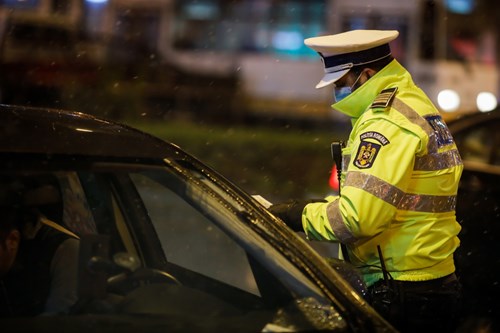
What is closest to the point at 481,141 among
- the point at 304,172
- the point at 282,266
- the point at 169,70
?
the point at 282,266

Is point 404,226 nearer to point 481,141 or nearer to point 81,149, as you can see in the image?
point 81,149

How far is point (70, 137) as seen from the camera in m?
2.74

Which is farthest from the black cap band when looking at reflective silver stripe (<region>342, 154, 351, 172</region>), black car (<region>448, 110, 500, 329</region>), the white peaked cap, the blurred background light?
the blurred background light

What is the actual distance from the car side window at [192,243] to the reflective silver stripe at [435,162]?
0.68m

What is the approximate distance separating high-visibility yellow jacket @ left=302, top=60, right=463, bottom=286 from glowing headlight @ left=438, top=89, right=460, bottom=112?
13.6 metres

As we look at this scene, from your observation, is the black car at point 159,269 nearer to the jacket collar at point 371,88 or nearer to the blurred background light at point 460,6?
the jacket collar at point 371,88

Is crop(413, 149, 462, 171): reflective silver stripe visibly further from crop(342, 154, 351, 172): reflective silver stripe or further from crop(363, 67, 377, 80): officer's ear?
crop(363, 67, 377, 80): officer's ear

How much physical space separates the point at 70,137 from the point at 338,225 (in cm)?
90

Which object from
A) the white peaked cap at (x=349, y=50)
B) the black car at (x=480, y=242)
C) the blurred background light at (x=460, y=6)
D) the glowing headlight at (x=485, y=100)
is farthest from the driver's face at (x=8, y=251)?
the blurred background light at (x=460, y=6)

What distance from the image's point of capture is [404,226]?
10.1 ft

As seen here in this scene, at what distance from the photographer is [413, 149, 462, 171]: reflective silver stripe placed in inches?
120

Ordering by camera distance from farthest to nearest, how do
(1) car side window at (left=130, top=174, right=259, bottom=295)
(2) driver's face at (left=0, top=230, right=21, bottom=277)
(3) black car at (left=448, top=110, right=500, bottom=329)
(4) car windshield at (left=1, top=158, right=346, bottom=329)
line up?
(3) black car at (left=448, top=110, right=500, bottom=329) → (1) car side window at (left=130, top=174, right=259, bottom=295) → (2) driver's face at (left=0, top=230, right=21, bottom=277) → (4) car windshield at (left=1, top=158, right=346, bottom=329)

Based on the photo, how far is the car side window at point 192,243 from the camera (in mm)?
3455

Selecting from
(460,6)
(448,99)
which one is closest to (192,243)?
(448,99)
